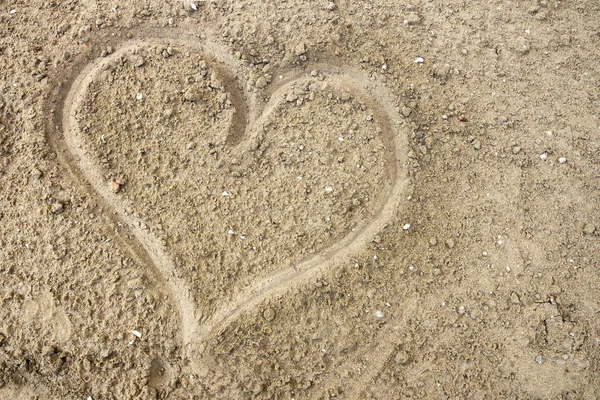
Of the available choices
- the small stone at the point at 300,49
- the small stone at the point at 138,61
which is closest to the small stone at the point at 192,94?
the small stone at the point at 138,61

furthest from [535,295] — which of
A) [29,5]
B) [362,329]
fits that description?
[29,5]

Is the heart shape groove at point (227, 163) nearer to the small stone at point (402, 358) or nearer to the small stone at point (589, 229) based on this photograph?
the small stone at point (402, 358)

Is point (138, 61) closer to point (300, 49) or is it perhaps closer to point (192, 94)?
point (192, 94)

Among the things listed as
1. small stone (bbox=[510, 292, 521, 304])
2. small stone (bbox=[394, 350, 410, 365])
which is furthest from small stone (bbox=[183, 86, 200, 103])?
small stone (bbox=[510, 292, 521, 304])

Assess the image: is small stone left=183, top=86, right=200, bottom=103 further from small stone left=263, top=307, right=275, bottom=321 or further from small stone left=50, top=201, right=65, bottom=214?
small stone left=263, top=307, right=275, bottom=321

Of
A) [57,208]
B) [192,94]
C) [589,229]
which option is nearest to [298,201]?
[192,94]
